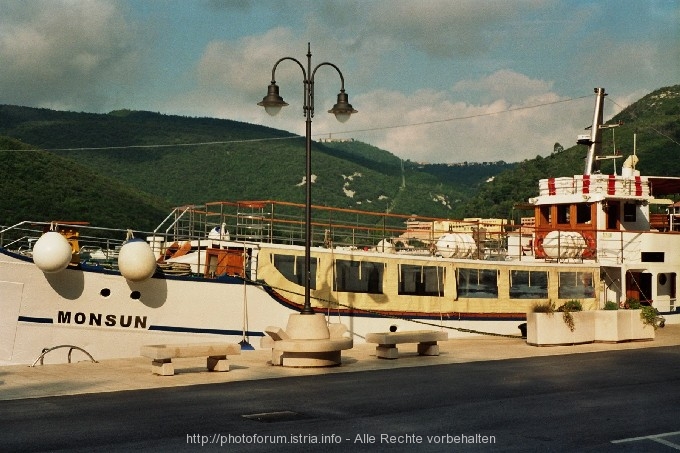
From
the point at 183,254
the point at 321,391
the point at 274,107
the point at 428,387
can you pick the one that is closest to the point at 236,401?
the point at 321,391

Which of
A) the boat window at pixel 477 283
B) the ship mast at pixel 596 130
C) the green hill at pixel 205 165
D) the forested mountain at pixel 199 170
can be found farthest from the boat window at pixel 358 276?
the green hill at pixel 205 165

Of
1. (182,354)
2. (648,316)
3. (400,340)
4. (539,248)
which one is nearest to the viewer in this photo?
(182,354)

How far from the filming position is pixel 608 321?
24.2 m

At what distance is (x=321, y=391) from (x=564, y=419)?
14.0ft

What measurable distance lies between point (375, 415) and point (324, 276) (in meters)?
13.0

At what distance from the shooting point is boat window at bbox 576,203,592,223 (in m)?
31.6

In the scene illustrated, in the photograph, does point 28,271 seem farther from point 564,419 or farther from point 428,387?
point 564,419

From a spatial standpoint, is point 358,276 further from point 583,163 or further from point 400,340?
point 583,163

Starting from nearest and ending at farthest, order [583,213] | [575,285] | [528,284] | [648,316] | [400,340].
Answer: [400,340]
[648,316]
[528,284]
[575,285]
[583,213]

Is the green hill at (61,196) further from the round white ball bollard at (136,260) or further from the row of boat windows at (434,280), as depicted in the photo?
the round white ball bollard at (136,260)

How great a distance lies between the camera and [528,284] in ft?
94.8

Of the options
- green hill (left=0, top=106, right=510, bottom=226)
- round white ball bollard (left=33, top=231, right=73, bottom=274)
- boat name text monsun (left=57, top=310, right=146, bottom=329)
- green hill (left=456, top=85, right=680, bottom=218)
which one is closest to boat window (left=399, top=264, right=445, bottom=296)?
boat name text monsun (left=57, top=310, right=146, bottom=329)

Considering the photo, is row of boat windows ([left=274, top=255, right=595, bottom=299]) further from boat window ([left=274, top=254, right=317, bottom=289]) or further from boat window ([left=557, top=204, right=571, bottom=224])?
boat window ([left=557, top=204, right=571, bottom=224])

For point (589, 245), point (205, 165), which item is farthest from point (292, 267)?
point (205, 165)
